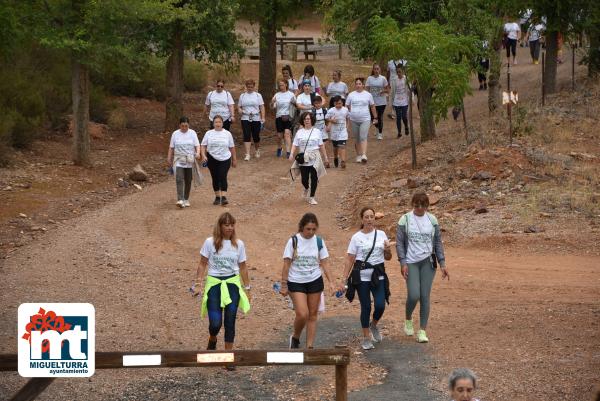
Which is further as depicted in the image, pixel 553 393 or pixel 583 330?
pixel 583 330

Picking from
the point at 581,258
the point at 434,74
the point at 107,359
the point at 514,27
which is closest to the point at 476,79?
the point at 514,27

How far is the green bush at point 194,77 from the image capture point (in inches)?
1399

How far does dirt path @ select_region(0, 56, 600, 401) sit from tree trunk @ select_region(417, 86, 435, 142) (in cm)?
366

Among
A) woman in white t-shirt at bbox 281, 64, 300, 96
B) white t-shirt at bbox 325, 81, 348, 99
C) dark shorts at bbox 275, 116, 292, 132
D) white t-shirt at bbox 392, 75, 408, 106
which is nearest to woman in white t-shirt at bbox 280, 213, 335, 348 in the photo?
dark shorts at bbox 275, 116, 292, 132

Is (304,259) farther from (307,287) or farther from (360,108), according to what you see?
(360,108)

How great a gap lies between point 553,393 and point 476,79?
28907 mm

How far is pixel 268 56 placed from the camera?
31.5m

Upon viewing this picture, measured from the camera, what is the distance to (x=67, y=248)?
17.3 m

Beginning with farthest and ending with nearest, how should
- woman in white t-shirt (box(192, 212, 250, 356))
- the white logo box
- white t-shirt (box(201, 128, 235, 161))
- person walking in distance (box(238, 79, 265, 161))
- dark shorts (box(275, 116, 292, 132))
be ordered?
1. dark shorts (box(275, 116, 292, 132))
2. person walking in distance (box(238, 79, 265, 161))
3. white t-shirt (box(201, 128, 235, 161))
4. woman in white t-shirt (box(192, 212, 250, 356))
5. the white logo box

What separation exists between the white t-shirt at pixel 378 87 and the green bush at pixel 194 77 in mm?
10672

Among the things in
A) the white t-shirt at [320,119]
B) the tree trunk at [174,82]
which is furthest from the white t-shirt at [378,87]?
the tree trunk at [174,82]

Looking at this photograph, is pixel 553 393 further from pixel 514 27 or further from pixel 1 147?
pixel 514 27

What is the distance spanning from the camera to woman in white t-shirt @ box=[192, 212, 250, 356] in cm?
1146

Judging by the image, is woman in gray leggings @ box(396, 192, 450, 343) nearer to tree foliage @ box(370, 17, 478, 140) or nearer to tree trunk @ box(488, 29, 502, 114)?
tree foliage @ box(370, 17, 478, 140)
